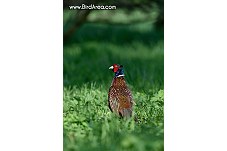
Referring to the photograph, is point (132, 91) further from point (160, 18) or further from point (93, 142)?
point (160, 18)

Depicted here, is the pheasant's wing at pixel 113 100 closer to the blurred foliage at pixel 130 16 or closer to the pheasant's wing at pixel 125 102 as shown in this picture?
the pheasant's wing at pixel 125 102

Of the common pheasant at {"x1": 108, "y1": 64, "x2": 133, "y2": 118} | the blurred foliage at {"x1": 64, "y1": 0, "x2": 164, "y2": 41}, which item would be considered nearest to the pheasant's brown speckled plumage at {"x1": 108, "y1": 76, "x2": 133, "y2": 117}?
the common pheasant at {"x1": 108, "y1": 64, "x2": 133, "y2": 118}

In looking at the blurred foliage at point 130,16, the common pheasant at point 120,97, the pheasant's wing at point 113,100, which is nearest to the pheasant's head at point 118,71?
the common pheasant at point 120,97

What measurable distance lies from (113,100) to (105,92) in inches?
8.2

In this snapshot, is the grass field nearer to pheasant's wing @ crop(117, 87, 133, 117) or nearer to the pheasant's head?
pheasant's wing @ crop(117, 87, 133, 117)

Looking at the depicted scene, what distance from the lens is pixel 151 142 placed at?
12.5ft

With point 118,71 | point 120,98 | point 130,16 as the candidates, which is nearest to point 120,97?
point 120,98

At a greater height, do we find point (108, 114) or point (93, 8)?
point (93, 8)

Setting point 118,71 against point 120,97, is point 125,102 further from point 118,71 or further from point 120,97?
point 118,71

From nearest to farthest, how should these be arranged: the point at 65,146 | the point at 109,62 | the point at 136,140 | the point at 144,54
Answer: the point at 136,140 → the point at 65,146 → the point at 109,62 → the point at 144,54

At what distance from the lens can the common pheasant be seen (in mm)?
4160

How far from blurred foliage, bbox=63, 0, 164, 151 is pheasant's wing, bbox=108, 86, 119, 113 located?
0.04m
